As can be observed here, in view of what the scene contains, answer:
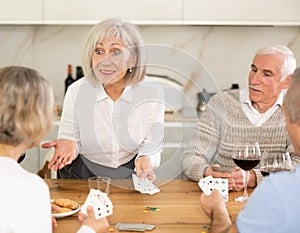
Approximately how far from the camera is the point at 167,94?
219cm

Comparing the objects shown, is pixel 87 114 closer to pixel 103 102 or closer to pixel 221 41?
pixel 103 102

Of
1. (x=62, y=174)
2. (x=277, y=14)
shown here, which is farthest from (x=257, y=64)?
(x=277, y=14)

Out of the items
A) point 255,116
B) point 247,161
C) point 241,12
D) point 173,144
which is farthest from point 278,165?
point 241,12

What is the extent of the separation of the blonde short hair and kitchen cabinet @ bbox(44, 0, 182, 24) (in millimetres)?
1370

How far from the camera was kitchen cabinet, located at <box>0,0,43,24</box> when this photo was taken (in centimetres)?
356

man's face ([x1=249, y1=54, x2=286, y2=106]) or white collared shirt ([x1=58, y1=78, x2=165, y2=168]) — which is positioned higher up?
man's face ([x1=249, y1=54, x2=286, y2=106])

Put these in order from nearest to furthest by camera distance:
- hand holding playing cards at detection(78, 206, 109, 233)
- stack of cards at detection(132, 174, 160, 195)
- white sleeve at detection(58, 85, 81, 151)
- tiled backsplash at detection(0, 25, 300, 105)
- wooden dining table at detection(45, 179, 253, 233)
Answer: hand holding playing cards at detection(78, 206, 109, 233)
wooden dining table at detection(45, 179, 253, 233)
stack of cards at detection(132, 174, 160, 195)
white sleeve at detection(58, 85, 81, 151)
tiled backsplash at detection(0, 25, 300, 105)

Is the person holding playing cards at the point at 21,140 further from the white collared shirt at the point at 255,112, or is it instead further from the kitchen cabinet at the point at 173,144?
the white collared shirt at the point at 255,112

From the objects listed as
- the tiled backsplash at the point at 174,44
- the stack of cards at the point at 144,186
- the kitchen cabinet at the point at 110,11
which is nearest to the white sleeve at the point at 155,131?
the stack of cards at the point at 144,186

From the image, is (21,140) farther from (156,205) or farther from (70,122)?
(70,122)

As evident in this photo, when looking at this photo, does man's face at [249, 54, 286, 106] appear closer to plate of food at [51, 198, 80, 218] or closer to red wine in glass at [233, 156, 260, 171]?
red wine in glass at [233, 156, 260, 171]

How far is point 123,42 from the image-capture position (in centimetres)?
217

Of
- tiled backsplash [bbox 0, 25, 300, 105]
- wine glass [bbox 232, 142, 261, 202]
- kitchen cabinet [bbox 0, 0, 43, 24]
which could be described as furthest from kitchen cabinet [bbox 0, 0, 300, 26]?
wine glass [bbox 232, 142, 261, 202]

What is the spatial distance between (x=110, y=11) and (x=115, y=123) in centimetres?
156
